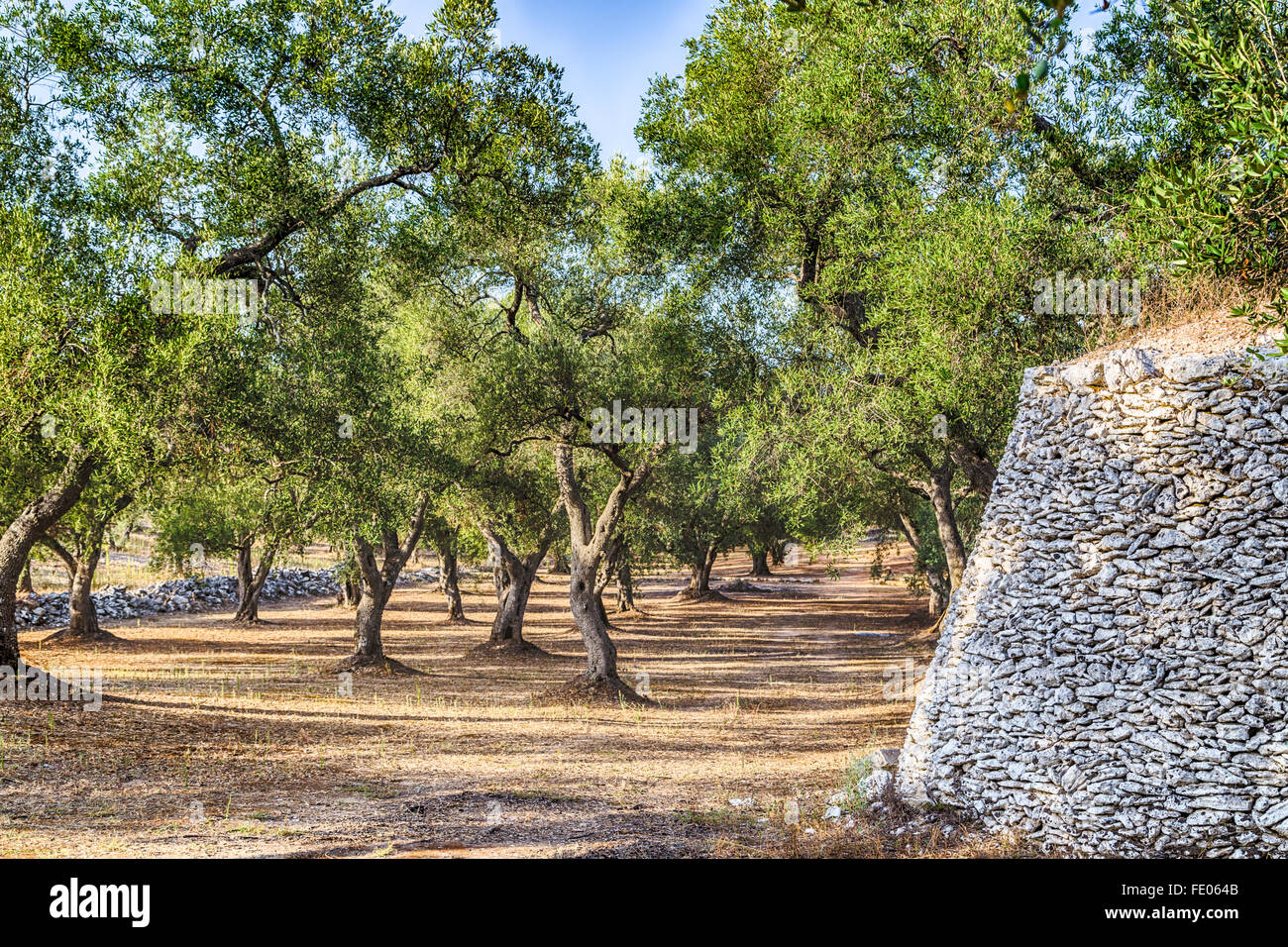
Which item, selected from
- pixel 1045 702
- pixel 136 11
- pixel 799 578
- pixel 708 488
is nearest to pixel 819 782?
pixel 1045 702

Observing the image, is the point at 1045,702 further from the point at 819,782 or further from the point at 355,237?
the point at 355,237

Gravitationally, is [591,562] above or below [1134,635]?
above

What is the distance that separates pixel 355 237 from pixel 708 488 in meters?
11.8

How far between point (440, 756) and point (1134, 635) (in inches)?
433

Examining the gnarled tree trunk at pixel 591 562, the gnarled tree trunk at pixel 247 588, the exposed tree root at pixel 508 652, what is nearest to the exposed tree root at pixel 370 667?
the exposed tree root at pixel 508 652

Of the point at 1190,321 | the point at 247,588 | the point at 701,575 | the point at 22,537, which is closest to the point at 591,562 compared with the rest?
the point at 22,537

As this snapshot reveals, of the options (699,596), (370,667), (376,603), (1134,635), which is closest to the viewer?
(1134,635)

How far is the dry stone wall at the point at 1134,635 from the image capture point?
9.09 meters

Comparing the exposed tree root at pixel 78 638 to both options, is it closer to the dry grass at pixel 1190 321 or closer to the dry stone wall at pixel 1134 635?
the dry stone wall at pixel 1134 635

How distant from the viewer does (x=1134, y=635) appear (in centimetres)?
983

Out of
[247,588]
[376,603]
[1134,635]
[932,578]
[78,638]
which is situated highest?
[1134,635]

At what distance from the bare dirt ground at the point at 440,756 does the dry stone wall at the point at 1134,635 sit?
129 centimetres

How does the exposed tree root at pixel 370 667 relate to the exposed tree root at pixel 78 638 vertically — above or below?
below

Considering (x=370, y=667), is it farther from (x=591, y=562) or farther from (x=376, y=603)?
(x=591, y=562)
